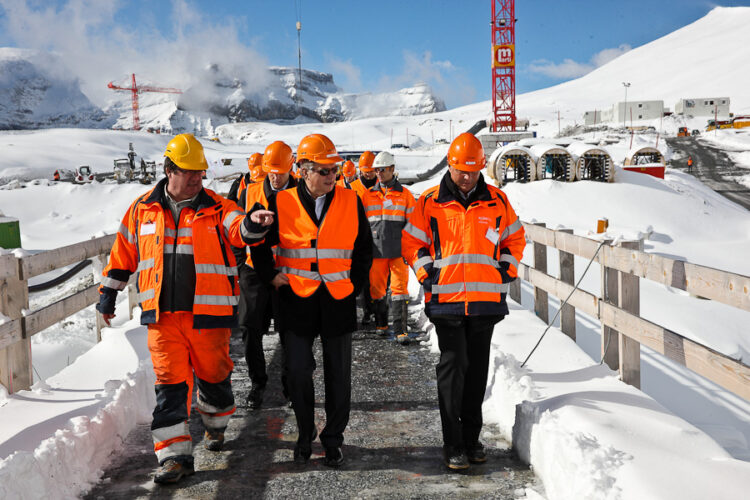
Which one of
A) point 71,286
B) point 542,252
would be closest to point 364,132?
point 71,286

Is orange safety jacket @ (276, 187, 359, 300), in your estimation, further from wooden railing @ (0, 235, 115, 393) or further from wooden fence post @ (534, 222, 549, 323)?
wooden fence post @ (534, 222, 549, 323)

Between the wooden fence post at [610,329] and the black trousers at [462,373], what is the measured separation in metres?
1.31

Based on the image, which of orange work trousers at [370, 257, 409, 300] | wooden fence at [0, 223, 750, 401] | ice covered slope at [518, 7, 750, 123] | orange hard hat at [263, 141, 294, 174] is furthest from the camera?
ice covered slope at [518, 7, 750, 123]

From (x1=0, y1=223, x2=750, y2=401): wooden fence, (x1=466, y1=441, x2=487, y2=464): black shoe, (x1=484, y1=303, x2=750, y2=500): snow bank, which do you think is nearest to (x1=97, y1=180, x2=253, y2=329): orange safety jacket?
(x1=0, y1=223, x2=750, y2=401): wooden fence

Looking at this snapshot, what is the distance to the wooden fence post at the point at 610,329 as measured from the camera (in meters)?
4.61

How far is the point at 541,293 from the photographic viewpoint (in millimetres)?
6844

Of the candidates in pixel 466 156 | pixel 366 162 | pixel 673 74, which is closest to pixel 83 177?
pixel 366 162

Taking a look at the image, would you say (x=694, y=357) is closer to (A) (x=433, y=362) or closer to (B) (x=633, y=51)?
(A) (x=433, y=362)

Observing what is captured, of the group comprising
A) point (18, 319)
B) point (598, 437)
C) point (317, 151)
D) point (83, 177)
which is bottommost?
point (598, 437)

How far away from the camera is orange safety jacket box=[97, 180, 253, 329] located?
3.61 m

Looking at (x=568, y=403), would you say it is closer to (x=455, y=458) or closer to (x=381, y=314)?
(x=455, y=458)

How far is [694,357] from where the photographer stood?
3.47 meters

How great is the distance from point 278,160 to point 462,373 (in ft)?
7.49

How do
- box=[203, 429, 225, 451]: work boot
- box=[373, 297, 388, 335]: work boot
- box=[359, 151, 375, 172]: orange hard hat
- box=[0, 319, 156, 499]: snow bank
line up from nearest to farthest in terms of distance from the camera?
box=[0, 319, 156, 499]: snow bank → box=[203, 429, 225, 451]: work boot → box=[373, 297, 388, 335]: work boot → box=[359, 151, 375, 172]: orange hard hat
